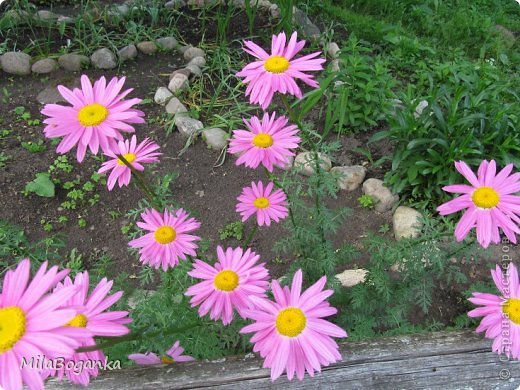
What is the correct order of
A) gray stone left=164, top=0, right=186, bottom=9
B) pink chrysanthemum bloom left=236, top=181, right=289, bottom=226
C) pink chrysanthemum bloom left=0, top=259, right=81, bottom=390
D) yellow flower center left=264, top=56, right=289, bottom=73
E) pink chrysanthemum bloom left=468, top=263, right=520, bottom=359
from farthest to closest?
1. gray stone left=164, top=0, right=186, bottom=9
2. pink chrysanthemum bloom left=236, top=181, right=289, bottom=226
3. yellow flower center left=264, top=56, right=289, bottom=73
4. pink chrysanthemum bloom left=468, top=263, right=520, bottom=359
5. pink chrysanthemum bloom left=0, top=259, right=81, bottom=390

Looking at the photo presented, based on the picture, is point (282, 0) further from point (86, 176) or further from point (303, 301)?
point (303, 301)

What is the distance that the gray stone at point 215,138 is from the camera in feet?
11.2

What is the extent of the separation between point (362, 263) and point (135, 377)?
1.63 metres

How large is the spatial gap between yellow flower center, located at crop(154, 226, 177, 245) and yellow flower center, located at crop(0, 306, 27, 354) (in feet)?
2.33

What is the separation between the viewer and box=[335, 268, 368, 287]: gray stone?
8.66ft

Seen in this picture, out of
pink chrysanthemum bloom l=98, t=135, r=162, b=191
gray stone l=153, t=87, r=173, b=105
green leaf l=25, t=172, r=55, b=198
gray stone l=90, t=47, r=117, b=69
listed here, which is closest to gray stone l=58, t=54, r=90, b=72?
gray stone l=90, t=47, r=117, b=69

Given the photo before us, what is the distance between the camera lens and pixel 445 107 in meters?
3.34

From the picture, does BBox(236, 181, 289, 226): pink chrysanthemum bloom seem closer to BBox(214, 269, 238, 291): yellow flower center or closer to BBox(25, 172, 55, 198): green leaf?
BBox(214, 269, 238, 291): yellow flower center

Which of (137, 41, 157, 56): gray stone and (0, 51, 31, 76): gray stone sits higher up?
(137, 41, 157, 56): gray stone

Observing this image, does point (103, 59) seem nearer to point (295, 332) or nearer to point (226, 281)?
point (226, 281)

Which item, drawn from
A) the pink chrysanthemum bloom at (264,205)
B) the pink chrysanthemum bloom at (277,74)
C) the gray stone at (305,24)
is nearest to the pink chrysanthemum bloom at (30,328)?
the pink chrysanthemum bloom at (277,74)

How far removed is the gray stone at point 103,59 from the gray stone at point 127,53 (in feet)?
0.17

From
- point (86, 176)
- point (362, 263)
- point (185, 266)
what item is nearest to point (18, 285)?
point (185, 266)

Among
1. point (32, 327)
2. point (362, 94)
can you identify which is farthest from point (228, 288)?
point (362, 94)
